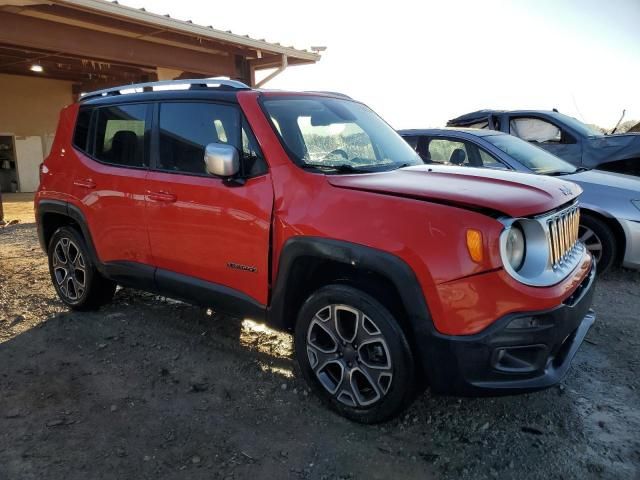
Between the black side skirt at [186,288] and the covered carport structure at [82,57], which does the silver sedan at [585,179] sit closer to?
the black side skirt at [186,288]

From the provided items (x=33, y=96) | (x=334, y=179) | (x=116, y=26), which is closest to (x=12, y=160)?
(x=33, y=96)

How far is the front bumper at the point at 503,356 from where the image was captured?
93.8 inches

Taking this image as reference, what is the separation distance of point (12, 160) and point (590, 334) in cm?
1822

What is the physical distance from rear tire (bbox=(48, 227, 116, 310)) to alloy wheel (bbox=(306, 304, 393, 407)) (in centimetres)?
247

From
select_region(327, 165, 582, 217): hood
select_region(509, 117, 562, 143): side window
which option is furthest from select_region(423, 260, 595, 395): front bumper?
select_region(509, 117, 562, 143): side window

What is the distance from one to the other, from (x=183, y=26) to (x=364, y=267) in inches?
327

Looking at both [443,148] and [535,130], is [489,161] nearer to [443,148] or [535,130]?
[443,148]

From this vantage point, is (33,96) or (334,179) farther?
(33,96)

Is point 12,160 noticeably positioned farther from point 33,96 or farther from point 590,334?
point 590,334

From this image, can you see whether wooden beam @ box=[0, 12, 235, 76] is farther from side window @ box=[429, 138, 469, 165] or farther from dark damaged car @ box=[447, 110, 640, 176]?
side window @ box=[429, 138, 469, 165]

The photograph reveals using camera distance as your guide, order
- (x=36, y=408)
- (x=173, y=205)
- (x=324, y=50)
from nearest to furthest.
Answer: (x=36, y=408) < (x=173, y=205) < (x=324, y=50)

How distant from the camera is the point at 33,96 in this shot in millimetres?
16891

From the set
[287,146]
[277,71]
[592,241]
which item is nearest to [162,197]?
[287,146]

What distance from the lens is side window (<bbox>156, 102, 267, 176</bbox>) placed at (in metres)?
3.19
